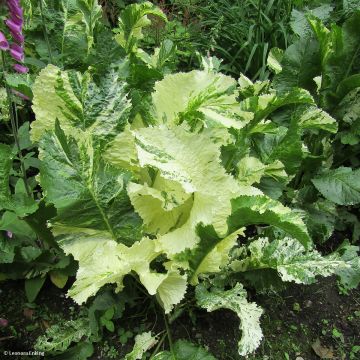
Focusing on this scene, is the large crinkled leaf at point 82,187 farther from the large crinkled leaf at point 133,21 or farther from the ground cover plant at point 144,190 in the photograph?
the large crinkled leaf at point 133,21

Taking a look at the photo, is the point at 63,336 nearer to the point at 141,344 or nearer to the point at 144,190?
the point at 141,344

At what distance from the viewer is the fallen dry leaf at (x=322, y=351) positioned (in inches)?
72.2

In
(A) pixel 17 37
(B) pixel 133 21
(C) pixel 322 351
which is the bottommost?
(C) pixel 322 351

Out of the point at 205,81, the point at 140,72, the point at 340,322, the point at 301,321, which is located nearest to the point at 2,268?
the point at 140,72

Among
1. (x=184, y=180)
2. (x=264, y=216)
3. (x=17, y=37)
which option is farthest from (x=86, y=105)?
(x=264, y=216)

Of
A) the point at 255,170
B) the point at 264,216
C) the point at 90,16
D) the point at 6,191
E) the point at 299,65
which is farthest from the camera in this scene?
the point at 299,65

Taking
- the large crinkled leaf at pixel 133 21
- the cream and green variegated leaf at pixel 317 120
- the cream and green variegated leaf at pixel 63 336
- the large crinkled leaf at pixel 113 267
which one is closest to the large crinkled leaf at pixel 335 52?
the cream and green variegated leaf at pixel 317 120

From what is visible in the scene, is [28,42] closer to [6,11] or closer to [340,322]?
[6,11]

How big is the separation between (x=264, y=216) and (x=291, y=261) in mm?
376

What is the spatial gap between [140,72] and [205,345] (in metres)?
1.04

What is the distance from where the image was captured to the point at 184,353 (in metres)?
1.58

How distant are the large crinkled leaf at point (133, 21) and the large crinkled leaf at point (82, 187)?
0.68 metres

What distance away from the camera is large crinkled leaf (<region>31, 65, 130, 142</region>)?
155cm

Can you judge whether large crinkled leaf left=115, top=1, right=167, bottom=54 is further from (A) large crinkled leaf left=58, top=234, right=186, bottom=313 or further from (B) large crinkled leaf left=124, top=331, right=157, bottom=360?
(B) large crinkled leaf left=124, top=331, right=157, bottom=360
